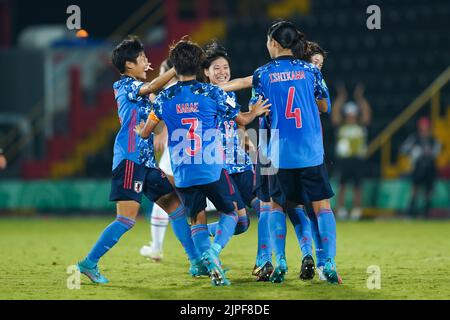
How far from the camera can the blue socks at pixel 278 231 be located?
7293 millimetres

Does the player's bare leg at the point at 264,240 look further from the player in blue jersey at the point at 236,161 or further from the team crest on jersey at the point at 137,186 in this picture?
the team crest on jersey at the point at 137,186

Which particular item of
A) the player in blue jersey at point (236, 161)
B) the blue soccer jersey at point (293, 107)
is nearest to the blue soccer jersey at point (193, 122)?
the blue soccer jersey at point (293, 107)

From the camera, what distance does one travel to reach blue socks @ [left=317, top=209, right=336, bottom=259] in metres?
7.02

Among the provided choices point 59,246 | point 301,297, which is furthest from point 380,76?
point 301,297

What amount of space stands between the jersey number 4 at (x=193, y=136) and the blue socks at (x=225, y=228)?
61 cm

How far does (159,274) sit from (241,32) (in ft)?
43.8

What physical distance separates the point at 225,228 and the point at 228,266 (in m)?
1.35

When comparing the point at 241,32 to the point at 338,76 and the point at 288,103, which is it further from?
the point at 288,103

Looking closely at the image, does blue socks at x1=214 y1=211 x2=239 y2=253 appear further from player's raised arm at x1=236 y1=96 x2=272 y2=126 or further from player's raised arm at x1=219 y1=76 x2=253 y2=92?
player's raised arm at x1=219 y1=76 x2=253 y2=92

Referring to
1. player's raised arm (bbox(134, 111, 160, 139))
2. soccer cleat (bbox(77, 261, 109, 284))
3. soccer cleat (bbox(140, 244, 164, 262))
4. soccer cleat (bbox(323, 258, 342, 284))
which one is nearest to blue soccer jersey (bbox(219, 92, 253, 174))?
player's raised arm (bbox(134, 111, 160, 139))

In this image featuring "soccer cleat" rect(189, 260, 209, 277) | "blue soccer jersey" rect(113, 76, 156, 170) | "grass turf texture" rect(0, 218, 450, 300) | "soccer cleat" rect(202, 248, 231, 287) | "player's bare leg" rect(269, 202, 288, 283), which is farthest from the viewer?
"soccer cleat" rect(189, 260, 209, 277)

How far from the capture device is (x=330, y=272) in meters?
6.93

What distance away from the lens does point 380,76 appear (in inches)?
759

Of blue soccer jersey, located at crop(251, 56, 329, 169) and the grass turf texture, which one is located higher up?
blue soccer jersey, located at crop(251, 56, 329, 169)
